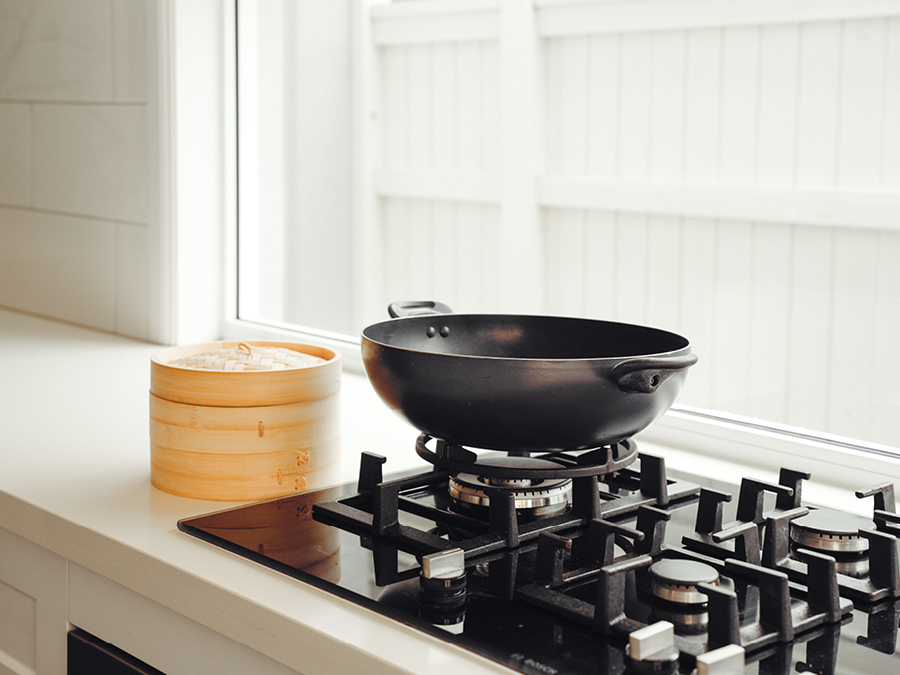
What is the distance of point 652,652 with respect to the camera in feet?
2.03

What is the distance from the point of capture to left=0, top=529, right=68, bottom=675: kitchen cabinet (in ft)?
3.23

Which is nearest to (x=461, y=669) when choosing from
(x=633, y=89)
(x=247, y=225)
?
(x=247, y=225)

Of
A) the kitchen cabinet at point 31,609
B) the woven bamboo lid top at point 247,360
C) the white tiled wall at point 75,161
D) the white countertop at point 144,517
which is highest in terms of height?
the white tiled wall at point 75,161

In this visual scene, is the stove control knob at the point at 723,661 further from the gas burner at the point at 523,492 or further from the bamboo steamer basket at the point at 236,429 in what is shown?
the bamboo steamer basket at the point at 236,429

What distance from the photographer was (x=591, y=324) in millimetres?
1041

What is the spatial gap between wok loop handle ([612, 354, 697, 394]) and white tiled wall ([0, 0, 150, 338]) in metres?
1.32

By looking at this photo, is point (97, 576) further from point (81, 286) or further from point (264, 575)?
point (81, 286)

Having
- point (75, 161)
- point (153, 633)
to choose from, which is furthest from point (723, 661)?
point (75, 161)

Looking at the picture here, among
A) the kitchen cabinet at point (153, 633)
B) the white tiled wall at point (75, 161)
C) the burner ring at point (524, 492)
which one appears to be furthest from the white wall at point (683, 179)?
the kitchen cabinet at point (153, 633)

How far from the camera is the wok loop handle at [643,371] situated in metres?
0.79

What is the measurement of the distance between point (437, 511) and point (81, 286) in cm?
140

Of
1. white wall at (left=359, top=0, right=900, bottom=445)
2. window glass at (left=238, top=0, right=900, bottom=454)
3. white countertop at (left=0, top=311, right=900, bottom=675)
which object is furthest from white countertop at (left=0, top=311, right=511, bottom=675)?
white wall at (left=359, top=0, right=900, bottom=445)

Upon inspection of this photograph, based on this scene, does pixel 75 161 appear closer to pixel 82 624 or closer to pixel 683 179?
pixel 82 624

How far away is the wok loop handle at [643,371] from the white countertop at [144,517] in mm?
250
